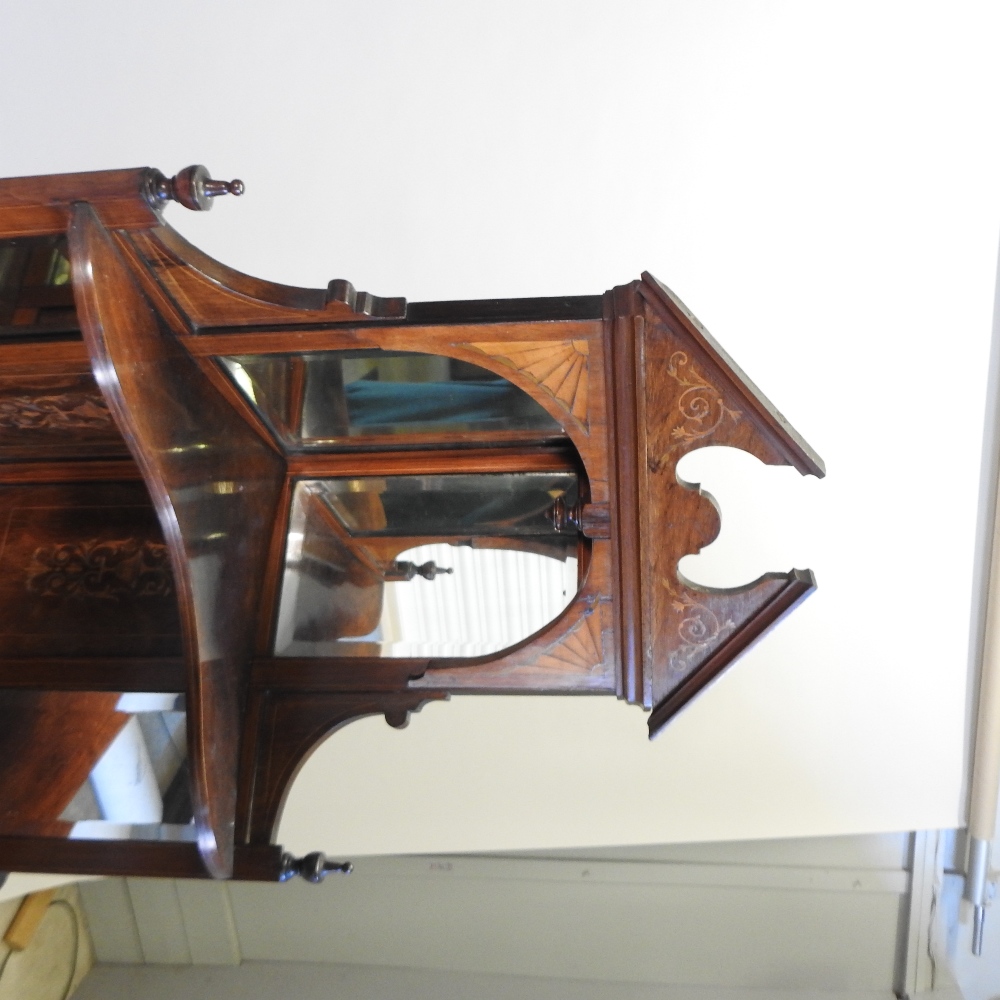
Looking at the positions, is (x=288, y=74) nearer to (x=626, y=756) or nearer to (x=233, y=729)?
(x=233, y=729)

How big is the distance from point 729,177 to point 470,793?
1332 millimetres

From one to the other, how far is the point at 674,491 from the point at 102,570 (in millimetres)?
729

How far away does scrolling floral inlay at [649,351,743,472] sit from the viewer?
35.3 inches

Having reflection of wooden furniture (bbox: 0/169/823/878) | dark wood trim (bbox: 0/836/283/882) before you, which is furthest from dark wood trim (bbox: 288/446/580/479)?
dark wood trim (bbox: 0/836/283/882)

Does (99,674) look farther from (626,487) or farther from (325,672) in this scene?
(626,487)

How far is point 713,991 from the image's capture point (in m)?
2.15

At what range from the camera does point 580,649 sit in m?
1.01

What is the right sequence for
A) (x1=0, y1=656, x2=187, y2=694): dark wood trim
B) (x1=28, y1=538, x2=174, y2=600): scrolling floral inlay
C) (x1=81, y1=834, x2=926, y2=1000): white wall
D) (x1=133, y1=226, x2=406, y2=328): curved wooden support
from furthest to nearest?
(x1=81, y1=834, x2=926, y2=1000): white wall < (x1=28, y1=538, x2=174, y2=600): scrolling floral inlay < (x1=0, y1=656, x2=187, y2=694): dark wood trim < (x1=133, y1=226, x2=406, y2=328): curved wooden support

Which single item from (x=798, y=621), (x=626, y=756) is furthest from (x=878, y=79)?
(x=626, y=756)

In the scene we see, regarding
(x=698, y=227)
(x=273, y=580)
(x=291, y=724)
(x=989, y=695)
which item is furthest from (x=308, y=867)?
(x=989, y=695)

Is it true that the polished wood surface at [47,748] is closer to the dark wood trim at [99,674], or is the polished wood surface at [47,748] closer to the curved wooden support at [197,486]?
the dark wood trim at [99,674]

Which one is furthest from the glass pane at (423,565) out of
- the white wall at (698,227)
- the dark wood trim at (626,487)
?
the white wall at (698,227)

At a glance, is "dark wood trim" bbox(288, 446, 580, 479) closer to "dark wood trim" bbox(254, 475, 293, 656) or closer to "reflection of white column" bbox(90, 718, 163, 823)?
"dark wood trim" bbox(254, 475, 293, 656)

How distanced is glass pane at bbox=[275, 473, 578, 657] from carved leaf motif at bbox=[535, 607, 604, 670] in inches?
3.3
